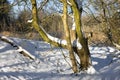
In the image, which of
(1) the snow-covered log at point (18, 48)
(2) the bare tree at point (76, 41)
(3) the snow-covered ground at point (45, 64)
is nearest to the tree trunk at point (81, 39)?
(2) the bare tree at point (76, 41)

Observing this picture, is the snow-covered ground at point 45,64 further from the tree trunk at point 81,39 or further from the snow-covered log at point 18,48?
the tree trunk at point 81,39

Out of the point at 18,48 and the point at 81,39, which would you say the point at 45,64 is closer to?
the point at 18,48

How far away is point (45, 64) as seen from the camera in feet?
61.3

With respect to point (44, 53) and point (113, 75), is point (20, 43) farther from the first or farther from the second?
point (113, 75)

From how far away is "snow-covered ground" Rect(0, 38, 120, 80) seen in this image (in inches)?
552

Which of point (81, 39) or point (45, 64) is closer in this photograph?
point (81, 39)

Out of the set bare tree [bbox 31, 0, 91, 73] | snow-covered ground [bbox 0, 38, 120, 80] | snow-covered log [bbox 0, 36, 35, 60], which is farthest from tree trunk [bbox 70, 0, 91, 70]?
snow-covered log [bbox 0, 36, 35, 60]

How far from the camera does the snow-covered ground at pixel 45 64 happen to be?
14.0 metres

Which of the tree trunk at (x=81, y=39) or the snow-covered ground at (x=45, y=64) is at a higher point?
the tree trunk at (x=81, y=39)

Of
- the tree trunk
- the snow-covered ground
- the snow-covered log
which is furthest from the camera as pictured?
the snow-covered log

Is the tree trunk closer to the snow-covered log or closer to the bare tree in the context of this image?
the bare tree

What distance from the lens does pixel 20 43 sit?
21.7 metres

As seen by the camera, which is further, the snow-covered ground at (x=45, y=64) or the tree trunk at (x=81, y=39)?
the tree trunk at (x=81, y=39)

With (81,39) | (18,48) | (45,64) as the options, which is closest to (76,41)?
(81,39)
